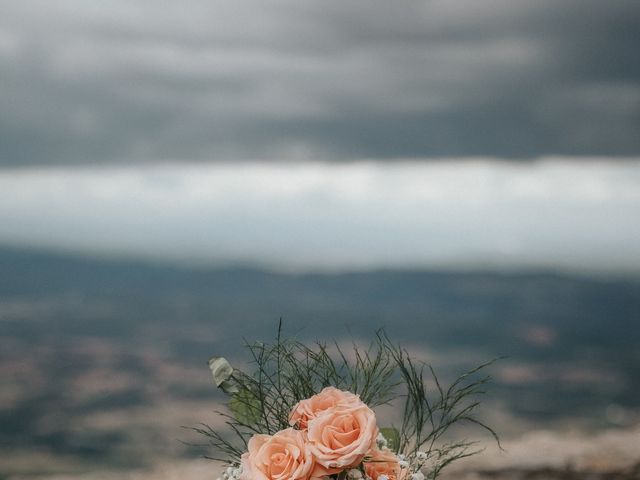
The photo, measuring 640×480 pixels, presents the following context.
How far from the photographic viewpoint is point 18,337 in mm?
101312

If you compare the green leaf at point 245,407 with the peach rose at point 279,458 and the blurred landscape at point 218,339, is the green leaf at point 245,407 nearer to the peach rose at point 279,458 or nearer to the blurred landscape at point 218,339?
the blurred landscape at point 218,339

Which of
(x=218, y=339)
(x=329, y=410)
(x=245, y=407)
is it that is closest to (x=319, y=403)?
(x=329, y=410)

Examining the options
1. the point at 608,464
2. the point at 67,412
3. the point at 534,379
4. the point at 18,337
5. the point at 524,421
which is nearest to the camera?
the point at 608,464

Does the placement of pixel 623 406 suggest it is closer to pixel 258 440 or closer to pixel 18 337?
pixel 258 440

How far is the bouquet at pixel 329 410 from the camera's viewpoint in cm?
238

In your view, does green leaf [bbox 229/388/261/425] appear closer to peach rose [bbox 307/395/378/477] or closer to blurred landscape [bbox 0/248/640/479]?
blurred landscape [bbox 0/248/640/479]

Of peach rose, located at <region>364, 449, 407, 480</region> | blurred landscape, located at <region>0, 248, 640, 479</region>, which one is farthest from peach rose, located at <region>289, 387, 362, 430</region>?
blurred landscape, located at <region>0, 248, 640, 479</region>

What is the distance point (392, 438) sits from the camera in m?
2.79

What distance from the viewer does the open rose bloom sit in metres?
2.30

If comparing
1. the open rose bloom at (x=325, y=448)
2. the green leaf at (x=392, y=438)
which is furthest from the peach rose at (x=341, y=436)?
the green leaf at (x=392, y=438)

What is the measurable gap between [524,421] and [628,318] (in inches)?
2412

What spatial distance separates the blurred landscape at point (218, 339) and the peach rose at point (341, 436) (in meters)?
0.51

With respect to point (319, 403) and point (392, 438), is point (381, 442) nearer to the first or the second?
point (392, 438)

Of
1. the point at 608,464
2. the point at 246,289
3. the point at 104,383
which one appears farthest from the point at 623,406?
the point at 246,289
